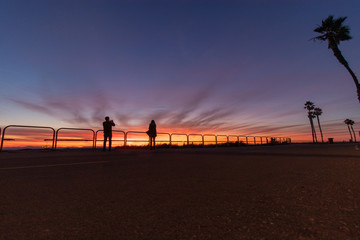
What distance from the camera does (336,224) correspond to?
130cm

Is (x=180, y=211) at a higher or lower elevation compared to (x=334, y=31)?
lower

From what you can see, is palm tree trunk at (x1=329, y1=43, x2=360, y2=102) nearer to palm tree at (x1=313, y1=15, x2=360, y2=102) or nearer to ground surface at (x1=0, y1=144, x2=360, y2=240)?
palm tree at (x1=313, y1=15, x2=360, y2=102)

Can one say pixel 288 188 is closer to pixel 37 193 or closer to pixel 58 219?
pixel 58 219

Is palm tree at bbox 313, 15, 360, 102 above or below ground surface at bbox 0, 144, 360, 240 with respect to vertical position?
above

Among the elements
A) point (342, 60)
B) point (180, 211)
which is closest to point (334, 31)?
point (342, 60)

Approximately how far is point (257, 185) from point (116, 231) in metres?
1.89

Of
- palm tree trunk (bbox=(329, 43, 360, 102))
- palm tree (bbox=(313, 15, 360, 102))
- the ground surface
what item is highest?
palm tree (bbox=(313, 15, 360, 102))

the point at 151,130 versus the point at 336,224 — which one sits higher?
the point at 151,130

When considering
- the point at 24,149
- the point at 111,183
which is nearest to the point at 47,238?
the point at 111,183

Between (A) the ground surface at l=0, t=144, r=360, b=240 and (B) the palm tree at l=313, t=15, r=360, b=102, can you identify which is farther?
(B) the palm tree at l=313, t=15, r=360, b=102

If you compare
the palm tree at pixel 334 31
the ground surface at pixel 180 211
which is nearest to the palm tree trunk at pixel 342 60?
the palm tree at pixel 334 31

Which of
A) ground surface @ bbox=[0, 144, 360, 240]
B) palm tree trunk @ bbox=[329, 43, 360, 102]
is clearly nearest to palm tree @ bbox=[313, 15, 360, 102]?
palm tree trunk @ bbox=[329, 43, 360, 102]

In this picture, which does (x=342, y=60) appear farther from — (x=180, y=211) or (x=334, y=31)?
(x=180, y=211)

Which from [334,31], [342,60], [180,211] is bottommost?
[180,211]
